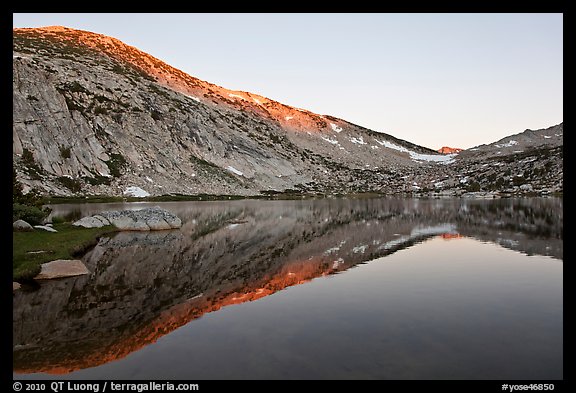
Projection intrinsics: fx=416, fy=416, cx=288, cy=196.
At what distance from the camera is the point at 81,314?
20.3 m

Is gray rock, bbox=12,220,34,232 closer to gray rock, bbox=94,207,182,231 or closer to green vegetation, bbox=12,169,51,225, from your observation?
green vegetation, bbox=12,169,51,225

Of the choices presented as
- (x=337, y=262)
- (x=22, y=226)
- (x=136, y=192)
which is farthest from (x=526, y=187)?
(x=22, y=226)

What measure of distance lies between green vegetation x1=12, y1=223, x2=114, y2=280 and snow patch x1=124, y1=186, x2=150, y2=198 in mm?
94953

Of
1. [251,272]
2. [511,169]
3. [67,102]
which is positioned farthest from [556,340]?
[511,169]

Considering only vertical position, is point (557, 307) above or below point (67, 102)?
below

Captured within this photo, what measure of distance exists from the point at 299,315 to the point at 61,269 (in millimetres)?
17912

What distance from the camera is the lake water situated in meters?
13.9

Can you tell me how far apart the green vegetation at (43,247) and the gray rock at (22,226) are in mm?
776

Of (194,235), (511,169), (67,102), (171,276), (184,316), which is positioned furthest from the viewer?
(511,169)

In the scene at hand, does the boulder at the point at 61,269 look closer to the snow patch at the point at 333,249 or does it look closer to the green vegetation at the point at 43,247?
the green vegetation at the point at 43,247

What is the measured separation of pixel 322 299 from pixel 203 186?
148 metres

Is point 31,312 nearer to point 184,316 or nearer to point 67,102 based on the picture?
point 184,316

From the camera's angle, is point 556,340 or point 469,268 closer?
point 556,340

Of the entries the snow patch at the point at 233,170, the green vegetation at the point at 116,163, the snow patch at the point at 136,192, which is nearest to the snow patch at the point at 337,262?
the snow patch at the point at 136,192
